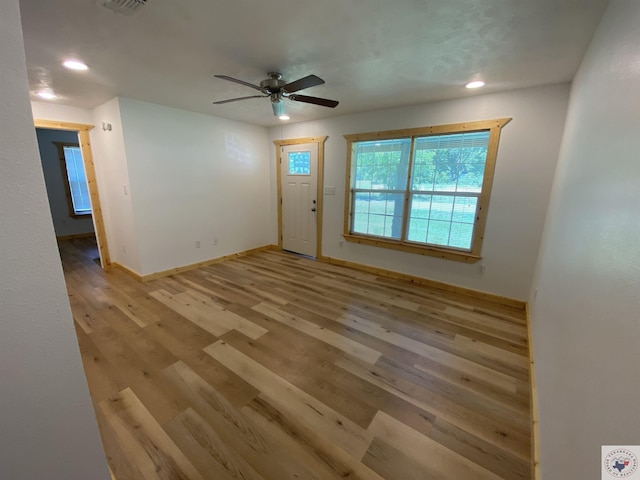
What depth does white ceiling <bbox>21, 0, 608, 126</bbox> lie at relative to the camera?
1504 millimetres

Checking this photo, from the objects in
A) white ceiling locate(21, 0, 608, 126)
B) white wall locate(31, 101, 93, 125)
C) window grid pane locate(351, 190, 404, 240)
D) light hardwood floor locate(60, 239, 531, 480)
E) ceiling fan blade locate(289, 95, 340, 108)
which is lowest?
light hardwood floor locate(60, 239, 531, 480)

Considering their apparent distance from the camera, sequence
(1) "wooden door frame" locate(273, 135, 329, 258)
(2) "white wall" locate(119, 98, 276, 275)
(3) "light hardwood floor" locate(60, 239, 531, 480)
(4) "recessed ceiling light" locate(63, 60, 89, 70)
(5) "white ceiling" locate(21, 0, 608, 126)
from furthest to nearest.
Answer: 1. (1) "wooden door frame" locate(273, 135, 329, 258)
2. (2) "white wall" locate(119, 98, 276, 275)
3. (4) "recessed ceiling light" locate(63, 60, 89, 70)
4. (5) "white ceiling" locate(21, 0, 608, 126)
5. (3) "light hardwood floor" locate(60, 239, 531, 480)

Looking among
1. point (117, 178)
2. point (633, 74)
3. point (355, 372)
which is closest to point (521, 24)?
point (633, 74)

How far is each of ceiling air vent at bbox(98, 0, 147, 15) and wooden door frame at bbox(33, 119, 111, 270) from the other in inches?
119

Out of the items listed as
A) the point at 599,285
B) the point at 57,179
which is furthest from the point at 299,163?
the point at 57,179

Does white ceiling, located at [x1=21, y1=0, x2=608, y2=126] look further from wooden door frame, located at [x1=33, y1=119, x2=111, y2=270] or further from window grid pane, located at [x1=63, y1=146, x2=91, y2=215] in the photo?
window grid pane, located at [x1=63, y1=146, x2=91, y2=215]

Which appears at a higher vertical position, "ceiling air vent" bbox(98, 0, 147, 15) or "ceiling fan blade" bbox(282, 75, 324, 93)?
"ceiling air vent" bbox(98, 0, 147, 15)

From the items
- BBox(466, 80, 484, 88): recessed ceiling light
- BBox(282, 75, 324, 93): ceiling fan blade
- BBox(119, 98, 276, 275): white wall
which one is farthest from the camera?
BBox(119, 98, 276, 275): white wall

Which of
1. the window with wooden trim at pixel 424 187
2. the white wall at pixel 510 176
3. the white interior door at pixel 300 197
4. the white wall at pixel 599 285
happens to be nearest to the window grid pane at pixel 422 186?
the window with wooden trim at pixel 424 187

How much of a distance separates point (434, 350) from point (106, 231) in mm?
4945

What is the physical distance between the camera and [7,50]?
596 millimetres

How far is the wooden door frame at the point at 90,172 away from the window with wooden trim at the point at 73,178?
272 centimetres

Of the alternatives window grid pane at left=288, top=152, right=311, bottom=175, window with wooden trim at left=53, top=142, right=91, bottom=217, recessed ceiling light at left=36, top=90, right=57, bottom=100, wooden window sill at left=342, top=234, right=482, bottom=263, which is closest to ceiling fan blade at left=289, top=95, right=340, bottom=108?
window grid pane at left=288, top=152, right=311, bottom=175

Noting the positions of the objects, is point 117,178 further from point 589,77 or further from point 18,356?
point 589,77
